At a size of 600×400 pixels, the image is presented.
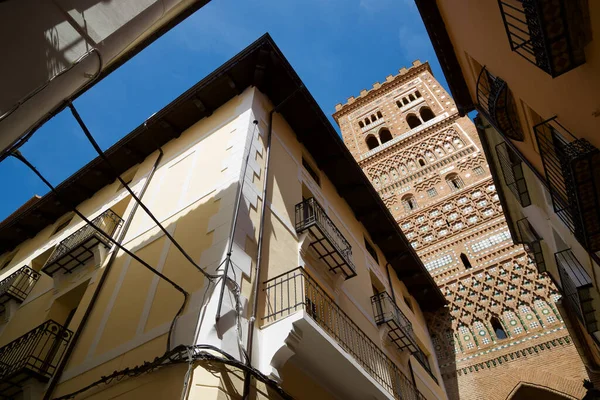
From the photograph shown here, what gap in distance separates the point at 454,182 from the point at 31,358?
20236mm

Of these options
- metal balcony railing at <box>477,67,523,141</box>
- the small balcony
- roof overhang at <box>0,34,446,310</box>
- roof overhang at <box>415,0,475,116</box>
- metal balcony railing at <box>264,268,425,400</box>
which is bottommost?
metal balcony railing at <box>264,268,425,400</box>

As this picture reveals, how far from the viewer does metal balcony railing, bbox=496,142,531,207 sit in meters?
10.5

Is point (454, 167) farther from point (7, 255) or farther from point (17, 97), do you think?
point (17, 97)

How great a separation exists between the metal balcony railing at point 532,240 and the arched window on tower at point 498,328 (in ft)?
11.6

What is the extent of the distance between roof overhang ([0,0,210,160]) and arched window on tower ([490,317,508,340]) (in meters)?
14.7

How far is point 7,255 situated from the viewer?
13.0 metres

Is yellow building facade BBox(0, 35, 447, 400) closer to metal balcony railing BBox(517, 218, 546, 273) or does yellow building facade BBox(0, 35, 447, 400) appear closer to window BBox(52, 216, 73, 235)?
window BBox(52, 216, 73, 235)

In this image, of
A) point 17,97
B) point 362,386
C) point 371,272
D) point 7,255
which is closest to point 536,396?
point 371,272

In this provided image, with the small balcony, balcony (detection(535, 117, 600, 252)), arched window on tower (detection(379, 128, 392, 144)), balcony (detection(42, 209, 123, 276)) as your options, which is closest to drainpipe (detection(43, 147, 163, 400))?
balcony (detection(42, 209, 123, 276))

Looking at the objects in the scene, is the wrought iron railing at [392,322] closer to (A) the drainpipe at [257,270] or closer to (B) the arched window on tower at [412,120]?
(A) the drainpipe at [257,270]

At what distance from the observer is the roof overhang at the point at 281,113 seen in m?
9.88

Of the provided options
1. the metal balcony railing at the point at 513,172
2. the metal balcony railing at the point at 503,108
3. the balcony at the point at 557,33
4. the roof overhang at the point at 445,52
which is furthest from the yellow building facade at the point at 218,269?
the balcony at the point at 557,33

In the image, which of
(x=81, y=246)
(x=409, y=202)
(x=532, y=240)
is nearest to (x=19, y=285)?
(x=81, y=246)

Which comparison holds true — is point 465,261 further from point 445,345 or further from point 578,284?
point 578,284
